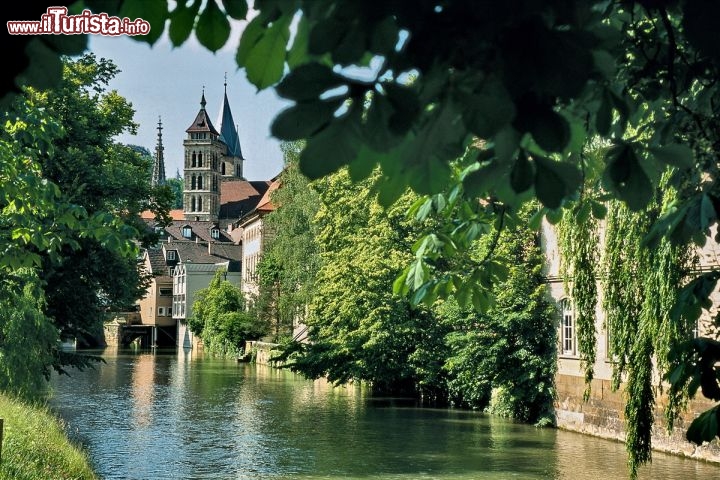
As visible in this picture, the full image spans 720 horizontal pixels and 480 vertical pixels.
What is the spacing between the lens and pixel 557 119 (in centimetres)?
134

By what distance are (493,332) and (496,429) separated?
2.41 metres

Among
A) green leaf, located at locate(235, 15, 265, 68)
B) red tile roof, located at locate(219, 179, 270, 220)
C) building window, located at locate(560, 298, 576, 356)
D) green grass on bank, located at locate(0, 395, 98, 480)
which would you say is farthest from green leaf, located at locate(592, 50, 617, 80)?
red tile roof, located at locate(219, 179, 270, 220)

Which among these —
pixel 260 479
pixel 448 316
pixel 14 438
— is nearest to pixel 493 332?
pixel 448 316

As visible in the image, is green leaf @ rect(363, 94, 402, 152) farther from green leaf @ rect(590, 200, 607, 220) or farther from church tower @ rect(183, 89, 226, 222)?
church tower @ rect(183, 89, 226, 222)

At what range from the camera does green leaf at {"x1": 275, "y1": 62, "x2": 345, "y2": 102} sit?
1364mm

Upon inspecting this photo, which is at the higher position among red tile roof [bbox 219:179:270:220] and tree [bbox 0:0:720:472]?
red tile roof [bbox 219:179:270:220]

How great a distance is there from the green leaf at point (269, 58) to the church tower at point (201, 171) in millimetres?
109523

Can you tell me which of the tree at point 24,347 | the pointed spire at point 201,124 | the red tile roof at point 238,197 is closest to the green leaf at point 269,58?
the tree at point 24,347

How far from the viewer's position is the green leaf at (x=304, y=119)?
4.45 feet

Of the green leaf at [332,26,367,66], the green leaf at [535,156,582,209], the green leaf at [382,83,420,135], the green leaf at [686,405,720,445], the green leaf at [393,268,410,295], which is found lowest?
the green leaf at [686,405,720,445]

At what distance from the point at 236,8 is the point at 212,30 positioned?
61 millimetres

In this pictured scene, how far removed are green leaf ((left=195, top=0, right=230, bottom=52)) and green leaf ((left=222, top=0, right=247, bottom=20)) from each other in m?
0.02

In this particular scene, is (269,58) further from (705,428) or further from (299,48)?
(705,428)

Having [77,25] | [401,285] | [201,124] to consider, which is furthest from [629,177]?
[201,124]
